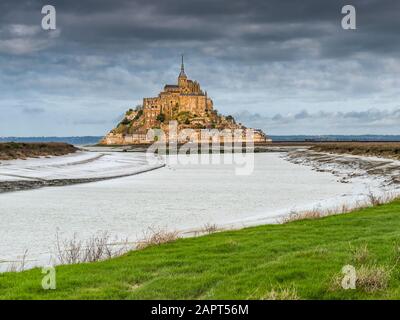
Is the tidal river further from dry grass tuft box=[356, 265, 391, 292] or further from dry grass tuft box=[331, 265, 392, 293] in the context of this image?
dry grass tuft box=[356, 265, 391, 292]

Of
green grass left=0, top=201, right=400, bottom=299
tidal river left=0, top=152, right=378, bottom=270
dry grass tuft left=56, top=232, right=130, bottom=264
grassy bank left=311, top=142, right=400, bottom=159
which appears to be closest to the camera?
green grass left=0, top=201, right=400, bottom=299

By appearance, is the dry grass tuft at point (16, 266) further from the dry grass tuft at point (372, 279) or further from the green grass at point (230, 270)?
the dry grass tuft at point (372, 279)

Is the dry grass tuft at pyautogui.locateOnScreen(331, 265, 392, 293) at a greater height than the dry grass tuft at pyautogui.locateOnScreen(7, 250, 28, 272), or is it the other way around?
the dry grass tuft at pyautogui.locateOnScreen(331, 265, 392, 293)

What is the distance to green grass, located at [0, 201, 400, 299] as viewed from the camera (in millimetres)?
8531

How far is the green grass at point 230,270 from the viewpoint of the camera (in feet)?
28.0

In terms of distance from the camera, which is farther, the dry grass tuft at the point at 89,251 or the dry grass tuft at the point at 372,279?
the dry grass tuft at the point at 89,251

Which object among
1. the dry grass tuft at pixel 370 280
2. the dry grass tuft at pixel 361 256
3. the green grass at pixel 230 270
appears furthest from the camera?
the dry grass tuft at pixel 361 256

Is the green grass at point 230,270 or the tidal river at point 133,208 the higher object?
the green grass at point 230,270

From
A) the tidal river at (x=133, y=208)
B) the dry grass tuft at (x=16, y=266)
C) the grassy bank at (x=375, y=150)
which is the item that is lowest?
the tidal river at (x=133, y=208)

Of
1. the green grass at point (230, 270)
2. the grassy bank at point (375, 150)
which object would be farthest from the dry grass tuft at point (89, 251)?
the grassy bank at point (375, 150)

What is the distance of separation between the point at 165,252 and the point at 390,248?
4947 mm

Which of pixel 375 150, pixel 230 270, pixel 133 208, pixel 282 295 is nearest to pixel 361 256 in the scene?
pixel 230 270

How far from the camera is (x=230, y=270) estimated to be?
10000 millimetres

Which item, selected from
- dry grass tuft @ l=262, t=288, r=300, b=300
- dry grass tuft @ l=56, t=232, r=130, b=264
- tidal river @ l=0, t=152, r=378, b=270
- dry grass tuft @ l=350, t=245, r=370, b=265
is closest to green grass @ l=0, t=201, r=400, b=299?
dry grass tuft @ l=350, t=245, r=370, b=265
